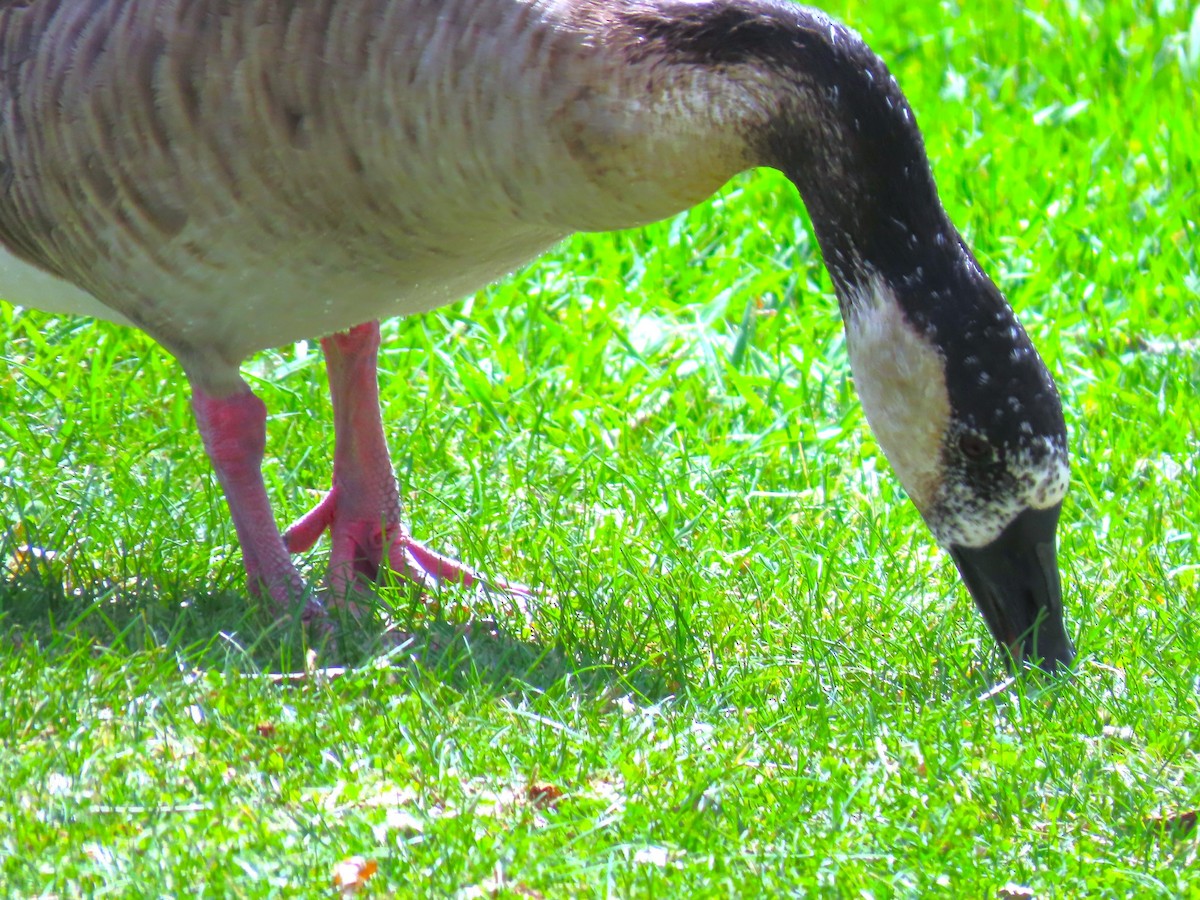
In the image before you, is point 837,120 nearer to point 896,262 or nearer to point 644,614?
point 896,262

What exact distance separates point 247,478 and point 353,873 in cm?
156

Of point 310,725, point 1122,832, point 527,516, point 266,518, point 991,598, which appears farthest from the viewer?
point 527,516

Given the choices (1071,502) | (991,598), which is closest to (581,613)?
(991,598)

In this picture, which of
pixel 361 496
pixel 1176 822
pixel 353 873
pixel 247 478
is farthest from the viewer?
pixel 361 496

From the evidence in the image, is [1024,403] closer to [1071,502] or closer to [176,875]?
[1071,502]

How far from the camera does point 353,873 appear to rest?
10.7ft

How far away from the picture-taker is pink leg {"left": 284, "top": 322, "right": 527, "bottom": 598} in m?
4.93

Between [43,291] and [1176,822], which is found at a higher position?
[43,291]

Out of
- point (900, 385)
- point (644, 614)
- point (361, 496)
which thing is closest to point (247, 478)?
point (361, 496)

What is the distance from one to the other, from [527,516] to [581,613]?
2.34 ft

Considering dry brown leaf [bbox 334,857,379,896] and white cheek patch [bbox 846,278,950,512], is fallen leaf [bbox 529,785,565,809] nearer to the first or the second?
dry brown leaf [bbox 334,857,379,896]

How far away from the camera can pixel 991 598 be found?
4.17 m

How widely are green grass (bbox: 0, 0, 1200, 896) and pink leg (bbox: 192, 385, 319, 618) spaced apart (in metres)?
0.14

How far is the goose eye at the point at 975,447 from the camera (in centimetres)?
391
